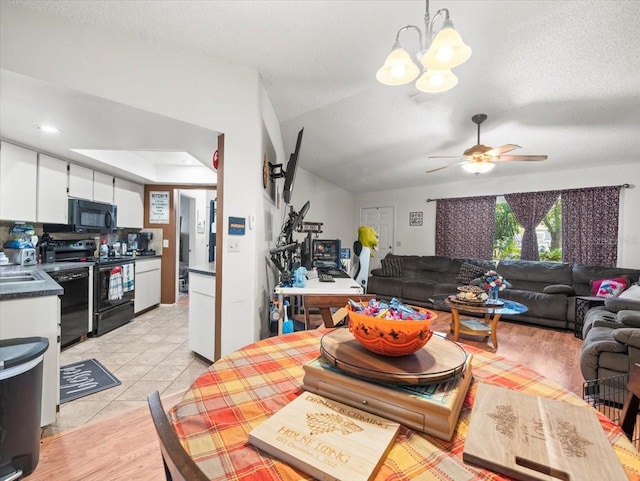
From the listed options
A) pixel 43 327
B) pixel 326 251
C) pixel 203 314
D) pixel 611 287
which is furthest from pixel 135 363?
pixel 611 287

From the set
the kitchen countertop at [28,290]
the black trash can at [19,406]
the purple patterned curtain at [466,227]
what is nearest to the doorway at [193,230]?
the kitchen countertop at [28,290]

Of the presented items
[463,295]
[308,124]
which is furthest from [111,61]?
[463,295]

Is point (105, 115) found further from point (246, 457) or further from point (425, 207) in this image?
point (425, 207)

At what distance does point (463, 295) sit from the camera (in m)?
3.30

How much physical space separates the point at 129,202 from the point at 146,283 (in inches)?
A: 47.3

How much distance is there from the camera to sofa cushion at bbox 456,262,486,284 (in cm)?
477

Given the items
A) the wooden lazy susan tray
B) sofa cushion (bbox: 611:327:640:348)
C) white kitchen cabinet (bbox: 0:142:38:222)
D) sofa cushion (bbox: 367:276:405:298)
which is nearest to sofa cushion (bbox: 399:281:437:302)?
sofa cushion (bbox: 367:276:405:298)

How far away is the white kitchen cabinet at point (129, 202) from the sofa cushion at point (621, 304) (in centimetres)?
597

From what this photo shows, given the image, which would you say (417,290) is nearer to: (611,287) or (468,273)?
(468,273)

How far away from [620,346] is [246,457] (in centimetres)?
290

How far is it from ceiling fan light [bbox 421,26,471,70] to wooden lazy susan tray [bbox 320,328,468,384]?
120cm

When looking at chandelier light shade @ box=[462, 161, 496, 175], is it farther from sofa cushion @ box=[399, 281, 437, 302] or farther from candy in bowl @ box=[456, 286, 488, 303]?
sofa cushion @ box=[399, 281, 437, 302]

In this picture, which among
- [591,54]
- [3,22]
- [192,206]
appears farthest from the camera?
[192,206]

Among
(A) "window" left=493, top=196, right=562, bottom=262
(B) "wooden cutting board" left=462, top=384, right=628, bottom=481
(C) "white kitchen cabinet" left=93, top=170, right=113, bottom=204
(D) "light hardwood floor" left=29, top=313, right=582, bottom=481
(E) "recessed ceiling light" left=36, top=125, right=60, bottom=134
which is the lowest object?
(D) "light hardwood floor" left=29, top=313, right=582, bottom=481
